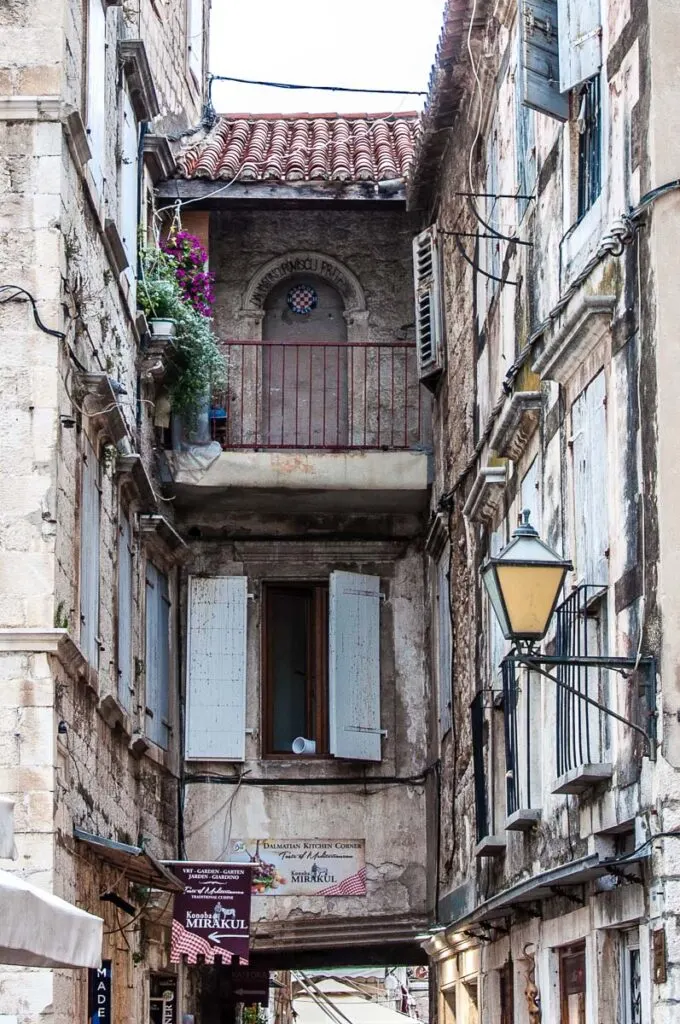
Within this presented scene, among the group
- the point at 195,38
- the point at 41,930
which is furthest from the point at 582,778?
the point at 195,38

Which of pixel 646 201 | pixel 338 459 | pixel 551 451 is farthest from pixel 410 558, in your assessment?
pixel 646 201

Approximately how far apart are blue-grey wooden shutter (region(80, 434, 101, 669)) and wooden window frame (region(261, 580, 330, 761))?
4.99 metres

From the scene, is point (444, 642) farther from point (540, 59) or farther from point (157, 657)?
point (540, 59)

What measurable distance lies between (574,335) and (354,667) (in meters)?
8.86

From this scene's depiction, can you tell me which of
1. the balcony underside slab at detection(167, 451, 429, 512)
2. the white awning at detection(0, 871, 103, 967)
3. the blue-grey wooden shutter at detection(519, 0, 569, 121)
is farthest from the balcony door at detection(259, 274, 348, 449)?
the white awning at detection(0, 871, 103, 967)

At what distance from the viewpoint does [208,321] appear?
1762cm

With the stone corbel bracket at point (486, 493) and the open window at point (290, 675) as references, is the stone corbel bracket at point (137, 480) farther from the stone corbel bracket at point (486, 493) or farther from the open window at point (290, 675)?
the stone corbel bracket at point (486, 493)

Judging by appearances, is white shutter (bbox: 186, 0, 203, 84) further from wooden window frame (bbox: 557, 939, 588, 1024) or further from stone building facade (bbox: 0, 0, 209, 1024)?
wooden window frame (bbox: 557, 939, 588, 1024)

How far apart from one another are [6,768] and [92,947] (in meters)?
3.43

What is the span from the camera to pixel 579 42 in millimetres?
10156

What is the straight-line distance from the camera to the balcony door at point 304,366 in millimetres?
18750

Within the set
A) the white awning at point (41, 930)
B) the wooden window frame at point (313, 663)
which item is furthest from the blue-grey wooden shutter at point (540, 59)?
the wooden window frame at point (313, 663)

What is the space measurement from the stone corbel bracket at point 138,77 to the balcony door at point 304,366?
9.53 ft

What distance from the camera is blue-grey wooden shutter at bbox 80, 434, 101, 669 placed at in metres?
12.7
